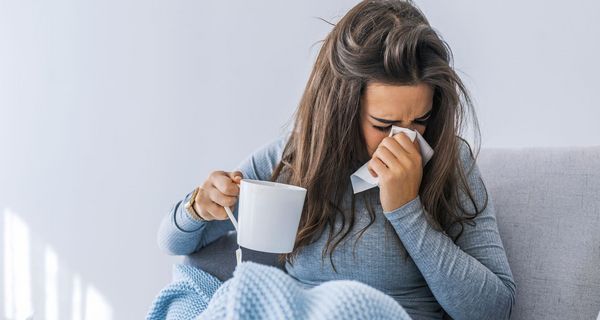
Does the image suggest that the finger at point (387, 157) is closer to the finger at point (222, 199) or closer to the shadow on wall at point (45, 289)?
the finger at point (222, 199)

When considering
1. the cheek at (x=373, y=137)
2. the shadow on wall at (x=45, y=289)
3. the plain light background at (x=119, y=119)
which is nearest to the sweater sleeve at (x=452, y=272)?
the cheek at (x=373, y=137)

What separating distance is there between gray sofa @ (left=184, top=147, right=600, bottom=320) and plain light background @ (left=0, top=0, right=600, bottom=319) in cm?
67

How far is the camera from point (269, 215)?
84cm

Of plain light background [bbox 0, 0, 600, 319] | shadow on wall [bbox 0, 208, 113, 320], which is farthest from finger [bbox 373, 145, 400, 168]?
shadow on wall [bbox 0, 208, 113, 320]

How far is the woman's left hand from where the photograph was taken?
930mm

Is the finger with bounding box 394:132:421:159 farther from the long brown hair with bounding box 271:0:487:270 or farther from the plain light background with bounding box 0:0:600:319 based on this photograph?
the plain light background with bounding box 0:0:600:319

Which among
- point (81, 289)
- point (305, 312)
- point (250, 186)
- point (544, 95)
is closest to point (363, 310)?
point (305, 312)

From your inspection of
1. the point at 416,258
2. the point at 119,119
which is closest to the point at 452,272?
the point at 416,258

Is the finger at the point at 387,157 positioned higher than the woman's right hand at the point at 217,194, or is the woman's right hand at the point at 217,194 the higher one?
the finger at the point at 387,157

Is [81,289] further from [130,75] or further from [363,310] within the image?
[363,310]

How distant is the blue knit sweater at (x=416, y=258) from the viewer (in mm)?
940

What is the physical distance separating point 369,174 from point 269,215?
228 mm

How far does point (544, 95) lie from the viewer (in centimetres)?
135

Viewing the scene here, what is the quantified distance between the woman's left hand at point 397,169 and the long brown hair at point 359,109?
81mm
